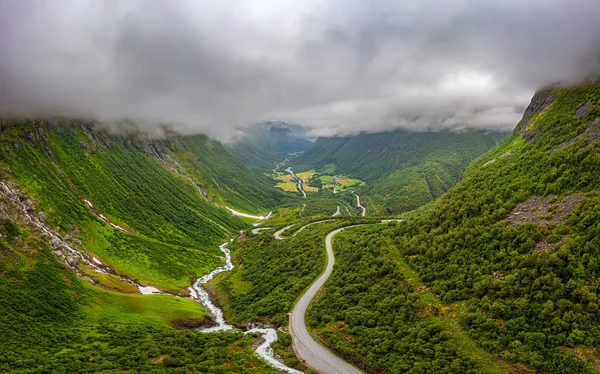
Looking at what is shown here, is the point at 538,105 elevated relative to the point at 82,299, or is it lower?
elevated

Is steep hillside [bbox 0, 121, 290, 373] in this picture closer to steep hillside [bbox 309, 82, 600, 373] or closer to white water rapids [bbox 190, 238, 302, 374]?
white water rapids [bbox 190, 238, 302, 374]

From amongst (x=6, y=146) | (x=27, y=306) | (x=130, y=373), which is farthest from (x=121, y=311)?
(x=6, y=146)

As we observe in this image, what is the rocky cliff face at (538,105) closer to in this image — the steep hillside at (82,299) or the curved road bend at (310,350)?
the curved road bend at (310,350)

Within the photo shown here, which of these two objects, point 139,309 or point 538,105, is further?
point 538,105

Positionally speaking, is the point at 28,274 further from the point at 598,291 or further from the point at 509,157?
the point at 509,157

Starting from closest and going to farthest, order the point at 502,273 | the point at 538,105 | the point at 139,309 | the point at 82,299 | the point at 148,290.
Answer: the point at 502,273 → the point at 82,299 → the point at 139,309 → the point at 148,290 → the point at 538,105

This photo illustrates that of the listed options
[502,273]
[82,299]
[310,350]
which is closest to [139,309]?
[82,299]

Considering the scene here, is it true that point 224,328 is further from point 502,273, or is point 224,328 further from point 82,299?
point 502,273

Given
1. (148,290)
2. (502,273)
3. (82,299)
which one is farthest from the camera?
(148,290)

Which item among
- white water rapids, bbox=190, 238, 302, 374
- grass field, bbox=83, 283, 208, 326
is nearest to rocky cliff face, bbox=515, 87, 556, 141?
white water rapids, bbox=190, 238, 302, 374
